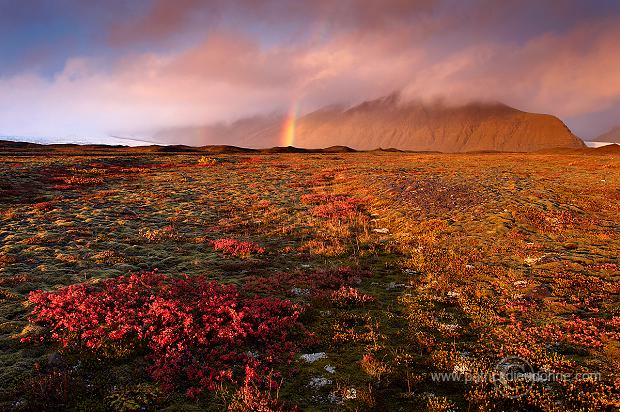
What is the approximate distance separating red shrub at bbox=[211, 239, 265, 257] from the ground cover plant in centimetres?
11

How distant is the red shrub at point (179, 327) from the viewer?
8.82 meters

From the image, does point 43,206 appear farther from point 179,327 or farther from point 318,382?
point 318,382

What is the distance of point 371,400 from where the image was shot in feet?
24.6

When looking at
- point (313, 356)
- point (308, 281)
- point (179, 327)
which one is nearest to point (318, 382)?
point (313, 356)

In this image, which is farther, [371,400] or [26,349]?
[26,349]

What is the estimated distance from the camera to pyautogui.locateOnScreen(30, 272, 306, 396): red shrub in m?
8.82

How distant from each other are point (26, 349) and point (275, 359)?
6.64m

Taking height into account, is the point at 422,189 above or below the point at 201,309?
above

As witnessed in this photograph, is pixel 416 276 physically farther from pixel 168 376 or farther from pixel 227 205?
pixel 227 205

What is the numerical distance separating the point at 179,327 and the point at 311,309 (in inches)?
174

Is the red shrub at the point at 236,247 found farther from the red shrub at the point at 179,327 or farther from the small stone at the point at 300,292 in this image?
the red shrub at the point at 179,327

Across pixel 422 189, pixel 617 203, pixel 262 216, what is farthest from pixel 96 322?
pixel 617 203

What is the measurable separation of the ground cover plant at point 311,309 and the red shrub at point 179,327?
0.06m

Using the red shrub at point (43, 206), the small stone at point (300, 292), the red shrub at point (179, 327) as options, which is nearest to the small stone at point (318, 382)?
the red shrub at point (179, 327)
